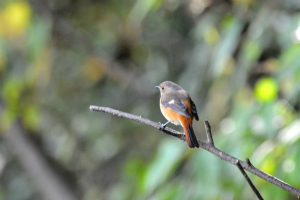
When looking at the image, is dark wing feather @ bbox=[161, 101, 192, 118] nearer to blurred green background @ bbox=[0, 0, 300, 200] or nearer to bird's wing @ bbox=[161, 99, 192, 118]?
bird's wing @ bbox=[161, 99, 192, 118]

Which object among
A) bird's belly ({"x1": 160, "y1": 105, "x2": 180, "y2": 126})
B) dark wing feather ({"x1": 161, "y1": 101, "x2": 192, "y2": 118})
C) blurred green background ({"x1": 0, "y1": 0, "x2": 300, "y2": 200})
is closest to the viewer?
dark wing feather ({"x1": 161, "y1": 101, "x2": 192, "y2": 118})

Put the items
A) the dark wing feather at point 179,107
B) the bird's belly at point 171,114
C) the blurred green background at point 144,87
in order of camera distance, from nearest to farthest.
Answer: the dark wing feather at point 179,107 → the bird's belly at point 171,114 → the blurred green background at point 144,87

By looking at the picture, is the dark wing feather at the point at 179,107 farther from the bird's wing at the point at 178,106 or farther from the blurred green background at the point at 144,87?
the blurred green background at the point at 144,87

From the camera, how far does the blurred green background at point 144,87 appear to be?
9.34 ft

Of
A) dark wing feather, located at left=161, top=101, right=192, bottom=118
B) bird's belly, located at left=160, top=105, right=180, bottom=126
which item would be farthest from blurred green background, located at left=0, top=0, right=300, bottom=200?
dark wing feather, located at left=161, top=101, right=192, bottom=118

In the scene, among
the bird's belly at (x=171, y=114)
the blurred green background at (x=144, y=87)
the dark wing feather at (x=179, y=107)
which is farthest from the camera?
the blurred green background at (x=144, y=87)

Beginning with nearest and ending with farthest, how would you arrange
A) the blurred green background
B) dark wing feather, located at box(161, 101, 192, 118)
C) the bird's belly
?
dark wing feather, located at box(161, 101, 192, 118) < the bird's belly < the blurred green background

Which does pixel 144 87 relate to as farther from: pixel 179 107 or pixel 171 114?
pixel 179 107

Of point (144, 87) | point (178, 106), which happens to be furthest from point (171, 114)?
point (144, 87)

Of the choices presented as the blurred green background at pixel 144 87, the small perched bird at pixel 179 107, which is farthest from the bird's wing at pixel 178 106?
the blurred green background at pixel 144 87

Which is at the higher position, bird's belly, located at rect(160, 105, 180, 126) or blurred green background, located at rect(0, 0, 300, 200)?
blurred green background, located at rect(0, 0, 300, 200)

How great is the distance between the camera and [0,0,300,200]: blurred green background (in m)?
2.85

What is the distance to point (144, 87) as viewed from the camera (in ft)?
19.7

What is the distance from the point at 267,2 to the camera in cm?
368
